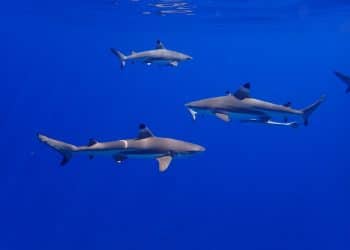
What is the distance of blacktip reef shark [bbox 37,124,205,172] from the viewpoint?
8.60 m

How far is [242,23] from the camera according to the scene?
110 ft

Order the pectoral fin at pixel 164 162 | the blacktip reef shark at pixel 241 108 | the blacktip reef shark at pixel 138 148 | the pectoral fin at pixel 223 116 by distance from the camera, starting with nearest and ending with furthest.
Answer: the pectoral fin at pixel 164 162, the blacktip reef shark at pixel 138 148, the pectoral fin at pixel 223 116, the blacktip reef shark at pixel 241 108

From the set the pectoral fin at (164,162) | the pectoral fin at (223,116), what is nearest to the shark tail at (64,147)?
the pectoral fin at (164,162)

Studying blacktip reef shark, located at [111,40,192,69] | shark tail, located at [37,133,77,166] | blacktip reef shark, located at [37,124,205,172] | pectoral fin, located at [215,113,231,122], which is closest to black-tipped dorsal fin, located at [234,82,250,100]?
pectoral fin, located at [215,113,231,122]

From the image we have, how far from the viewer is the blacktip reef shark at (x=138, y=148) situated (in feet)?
28.2

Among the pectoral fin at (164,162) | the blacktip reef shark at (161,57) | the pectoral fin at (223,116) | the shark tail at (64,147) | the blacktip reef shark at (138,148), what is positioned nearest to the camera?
the pectoral fin at (164,162)

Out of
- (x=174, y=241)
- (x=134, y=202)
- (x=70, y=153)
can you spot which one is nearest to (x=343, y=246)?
(x=174, y=241)

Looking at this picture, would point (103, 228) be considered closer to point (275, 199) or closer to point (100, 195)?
point (100, 195)

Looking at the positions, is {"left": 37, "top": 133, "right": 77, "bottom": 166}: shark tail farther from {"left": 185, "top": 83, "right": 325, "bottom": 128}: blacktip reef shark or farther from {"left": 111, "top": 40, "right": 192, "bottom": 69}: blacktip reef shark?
{"left": 111, "top": 40, "right": 192, "bottom": 69}: blacktip reef shark

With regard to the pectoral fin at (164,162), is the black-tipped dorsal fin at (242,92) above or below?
above

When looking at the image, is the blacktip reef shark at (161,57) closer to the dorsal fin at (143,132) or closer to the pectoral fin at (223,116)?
the pectoral fin at (223,116)

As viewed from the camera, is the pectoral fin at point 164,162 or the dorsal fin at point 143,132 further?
the dorsal fin at point 143,132

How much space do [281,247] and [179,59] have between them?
1471 cm

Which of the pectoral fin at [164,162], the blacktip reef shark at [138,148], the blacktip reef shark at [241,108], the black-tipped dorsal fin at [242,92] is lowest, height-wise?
the pectoral fin at [164,162]
